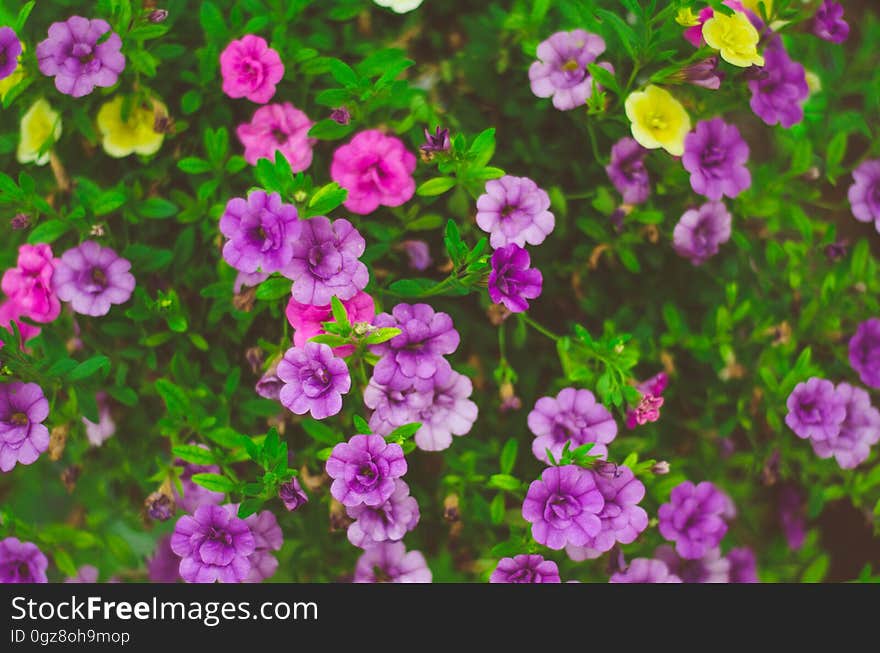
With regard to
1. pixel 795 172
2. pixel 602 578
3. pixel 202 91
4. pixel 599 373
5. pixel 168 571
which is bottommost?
pixel 168 571

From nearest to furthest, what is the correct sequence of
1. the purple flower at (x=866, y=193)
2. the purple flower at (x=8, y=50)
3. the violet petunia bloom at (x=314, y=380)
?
the violet petunia bloom at (x=314, y=380)
the purple flower at (x=8, y=50)
the purple flower at (x=866, y=193)

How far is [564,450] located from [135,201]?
71cm

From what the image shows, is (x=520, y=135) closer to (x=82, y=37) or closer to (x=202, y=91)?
(x=202, y=91)

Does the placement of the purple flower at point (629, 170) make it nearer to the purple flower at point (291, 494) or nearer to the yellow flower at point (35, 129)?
the purple flower at point (291, 494)

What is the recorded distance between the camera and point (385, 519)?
1057 millimetres

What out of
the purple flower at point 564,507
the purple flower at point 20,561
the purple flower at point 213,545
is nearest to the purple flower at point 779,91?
the purple flower at point 564,507

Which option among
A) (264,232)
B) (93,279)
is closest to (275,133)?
(264,232)

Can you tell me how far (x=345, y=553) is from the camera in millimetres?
1280

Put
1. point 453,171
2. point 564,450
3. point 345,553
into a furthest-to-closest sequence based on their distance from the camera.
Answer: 1. point 345,553
2. point 453,171
3. point 564,450

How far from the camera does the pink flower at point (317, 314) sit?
3.39ft

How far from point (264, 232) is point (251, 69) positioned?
0.27m

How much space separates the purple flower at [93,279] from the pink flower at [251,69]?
28 centimetres

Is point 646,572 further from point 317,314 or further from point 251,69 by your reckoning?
point 251,69
